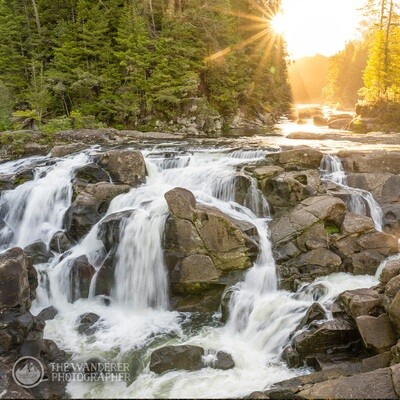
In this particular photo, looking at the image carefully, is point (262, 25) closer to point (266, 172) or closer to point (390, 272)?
point (266, 172)

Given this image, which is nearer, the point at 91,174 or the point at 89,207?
the point at 89,207

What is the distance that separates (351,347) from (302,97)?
408ft

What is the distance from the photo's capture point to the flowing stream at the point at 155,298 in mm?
7383

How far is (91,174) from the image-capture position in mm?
14422

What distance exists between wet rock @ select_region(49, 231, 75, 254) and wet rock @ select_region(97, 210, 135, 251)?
1359mm

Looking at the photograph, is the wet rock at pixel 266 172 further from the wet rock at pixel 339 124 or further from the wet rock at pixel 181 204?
the wet rock at pixel 339 124

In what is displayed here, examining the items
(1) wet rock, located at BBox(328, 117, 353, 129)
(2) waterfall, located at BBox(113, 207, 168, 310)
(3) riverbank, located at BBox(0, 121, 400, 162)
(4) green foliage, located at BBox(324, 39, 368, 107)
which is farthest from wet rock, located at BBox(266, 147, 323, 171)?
(4) green foliage, located at BBox(324, 39, 368, 107)

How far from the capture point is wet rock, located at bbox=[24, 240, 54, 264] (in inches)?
450

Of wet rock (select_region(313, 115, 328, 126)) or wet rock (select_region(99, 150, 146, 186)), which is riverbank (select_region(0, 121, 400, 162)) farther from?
wet rock (select_region(313, 115, 328, 126))

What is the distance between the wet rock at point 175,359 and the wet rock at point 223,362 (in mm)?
320

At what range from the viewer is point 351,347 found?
Answer: 741 centimetres

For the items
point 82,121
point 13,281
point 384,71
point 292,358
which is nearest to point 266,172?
point 292,358

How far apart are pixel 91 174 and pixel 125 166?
143 cm

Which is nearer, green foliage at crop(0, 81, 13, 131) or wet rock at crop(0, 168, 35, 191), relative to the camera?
wet rock at crop(0, 168, 35, 191)
